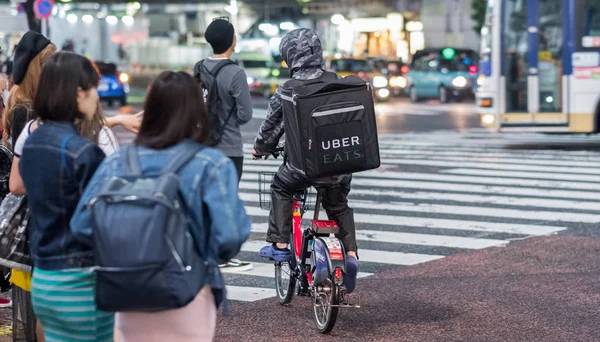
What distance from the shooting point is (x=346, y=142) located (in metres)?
6.30

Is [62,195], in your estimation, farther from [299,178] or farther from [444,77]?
[444,77]

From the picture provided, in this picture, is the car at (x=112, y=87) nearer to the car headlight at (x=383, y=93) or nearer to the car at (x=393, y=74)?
the car headlight at (x=383, y=93)

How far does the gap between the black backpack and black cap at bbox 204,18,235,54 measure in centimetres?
10

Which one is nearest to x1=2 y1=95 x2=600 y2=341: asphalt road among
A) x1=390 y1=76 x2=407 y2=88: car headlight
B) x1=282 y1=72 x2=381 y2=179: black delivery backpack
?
x1=282 y1=72 x2=381 y2=179: black delivery backpack

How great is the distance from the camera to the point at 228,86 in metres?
7.77

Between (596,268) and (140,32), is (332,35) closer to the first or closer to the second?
(140,32)

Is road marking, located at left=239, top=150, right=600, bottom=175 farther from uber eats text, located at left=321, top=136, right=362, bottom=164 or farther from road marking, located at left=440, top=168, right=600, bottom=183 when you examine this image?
uber eats text, located at left=321, top=136, right=362, bottom=164

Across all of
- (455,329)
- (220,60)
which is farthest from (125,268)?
(220,60)

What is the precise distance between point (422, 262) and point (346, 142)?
3.06 m

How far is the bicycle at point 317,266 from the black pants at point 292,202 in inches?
2.0

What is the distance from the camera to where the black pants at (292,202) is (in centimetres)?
673

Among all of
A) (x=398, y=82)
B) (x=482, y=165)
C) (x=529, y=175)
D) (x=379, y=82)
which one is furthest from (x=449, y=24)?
(x=529, y=175)

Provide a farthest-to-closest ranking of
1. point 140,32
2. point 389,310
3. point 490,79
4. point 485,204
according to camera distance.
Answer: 1. point 140,32
2. point 490,79
3. point 485,204
4. point 389,310

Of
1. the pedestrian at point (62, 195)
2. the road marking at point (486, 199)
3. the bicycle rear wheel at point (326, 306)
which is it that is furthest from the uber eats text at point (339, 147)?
the road marking at point (486, 199)
